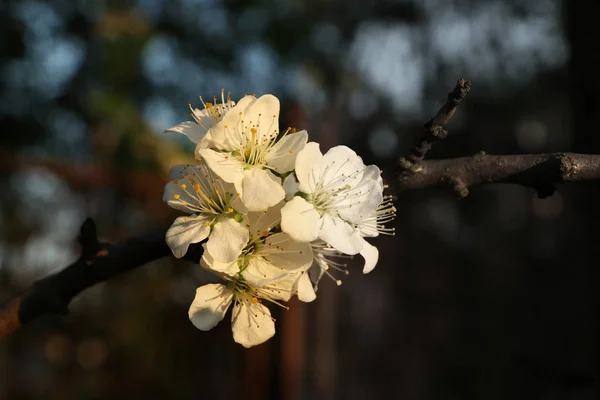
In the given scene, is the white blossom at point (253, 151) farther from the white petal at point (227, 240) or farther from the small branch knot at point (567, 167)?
the small branch knot at point (567, 167)

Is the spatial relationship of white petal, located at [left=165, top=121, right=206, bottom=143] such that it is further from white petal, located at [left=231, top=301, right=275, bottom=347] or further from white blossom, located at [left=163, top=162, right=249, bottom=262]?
white petal, located at [left=231, top=301, right=275, bottom=347]

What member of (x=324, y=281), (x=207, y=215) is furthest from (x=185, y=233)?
(x=324, y=281)

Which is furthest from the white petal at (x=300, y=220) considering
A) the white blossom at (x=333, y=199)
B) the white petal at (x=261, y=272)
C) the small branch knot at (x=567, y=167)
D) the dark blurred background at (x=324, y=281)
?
the dark blurred background at (x=324, y=281)

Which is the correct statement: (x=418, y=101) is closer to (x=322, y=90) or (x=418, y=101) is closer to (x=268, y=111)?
(x=322, y=90)

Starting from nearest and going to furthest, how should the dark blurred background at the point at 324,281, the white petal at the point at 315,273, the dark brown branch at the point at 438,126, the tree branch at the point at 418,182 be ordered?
the dark brown branch at the point at 438,126 → the tree branch at the point at 418,182 → the white petal at the point at 315,273 → the dark blurred background at the point at 324,281

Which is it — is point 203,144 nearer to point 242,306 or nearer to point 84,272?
point 242,306

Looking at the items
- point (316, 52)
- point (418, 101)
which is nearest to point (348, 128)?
point (418, 101)

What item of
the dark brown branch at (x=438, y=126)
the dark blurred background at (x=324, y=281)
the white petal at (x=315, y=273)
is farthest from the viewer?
the dark blurred background at (x=324, y=281)

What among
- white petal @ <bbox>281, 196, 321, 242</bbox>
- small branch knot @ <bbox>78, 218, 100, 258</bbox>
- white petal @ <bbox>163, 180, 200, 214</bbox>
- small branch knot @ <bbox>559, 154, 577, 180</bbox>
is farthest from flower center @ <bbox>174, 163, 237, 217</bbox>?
small branch knot @ <bbox>559, 154, 577, 180</bbox>
